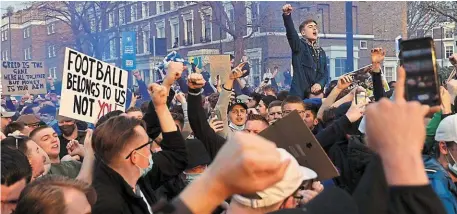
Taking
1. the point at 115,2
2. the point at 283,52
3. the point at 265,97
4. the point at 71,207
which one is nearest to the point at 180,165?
the point at 71,207

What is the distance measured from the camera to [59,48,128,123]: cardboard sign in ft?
20.9

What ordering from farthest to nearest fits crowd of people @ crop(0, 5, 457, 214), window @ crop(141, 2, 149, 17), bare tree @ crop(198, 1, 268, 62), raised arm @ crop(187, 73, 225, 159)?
window @ crop(141, 2, 149, 17) < bare tree @ crop(198, 1, 268, 62) < raised arm @ crop(187, 73, 225, 159) < crowd of people @ crop(0, 5, 457, 214)

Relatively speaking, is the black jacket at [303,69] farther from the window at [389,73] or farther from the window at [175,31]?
the window at [175,31]

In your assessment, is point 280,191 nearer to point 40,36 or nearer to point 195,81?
point 195,81

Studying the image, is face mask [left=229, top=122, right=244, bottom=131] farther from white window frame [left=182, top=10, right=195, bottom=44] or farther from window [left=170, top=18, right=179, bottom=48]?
window [left=170, top=18, right=179, bottom=48]

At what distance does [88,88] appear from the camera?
659 cm

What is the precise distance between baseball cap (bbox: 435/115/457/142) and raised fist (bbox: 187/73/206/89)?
164 centimetres

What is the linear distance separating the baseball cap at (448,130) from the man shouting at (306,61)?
15.7 feet

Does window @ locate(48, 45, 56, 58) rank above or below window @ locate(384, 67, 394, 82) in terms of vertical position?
above

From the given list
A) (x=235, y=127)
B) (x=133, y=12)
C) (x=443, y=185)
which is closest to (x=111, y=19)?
(x=133, y=12)

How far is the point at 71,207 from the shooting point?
288cm

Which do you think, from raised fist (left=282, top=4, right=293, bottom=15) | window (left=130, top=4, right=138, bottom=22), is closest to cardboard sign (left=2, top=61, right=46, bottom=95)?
raised fist (left=282, top=4, right=293, bottom=15)

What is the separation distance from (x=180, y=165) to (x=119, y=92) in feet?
8.67

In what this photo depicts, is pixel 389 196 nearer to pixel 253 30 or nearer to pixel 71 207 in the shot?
pixel 71 207
